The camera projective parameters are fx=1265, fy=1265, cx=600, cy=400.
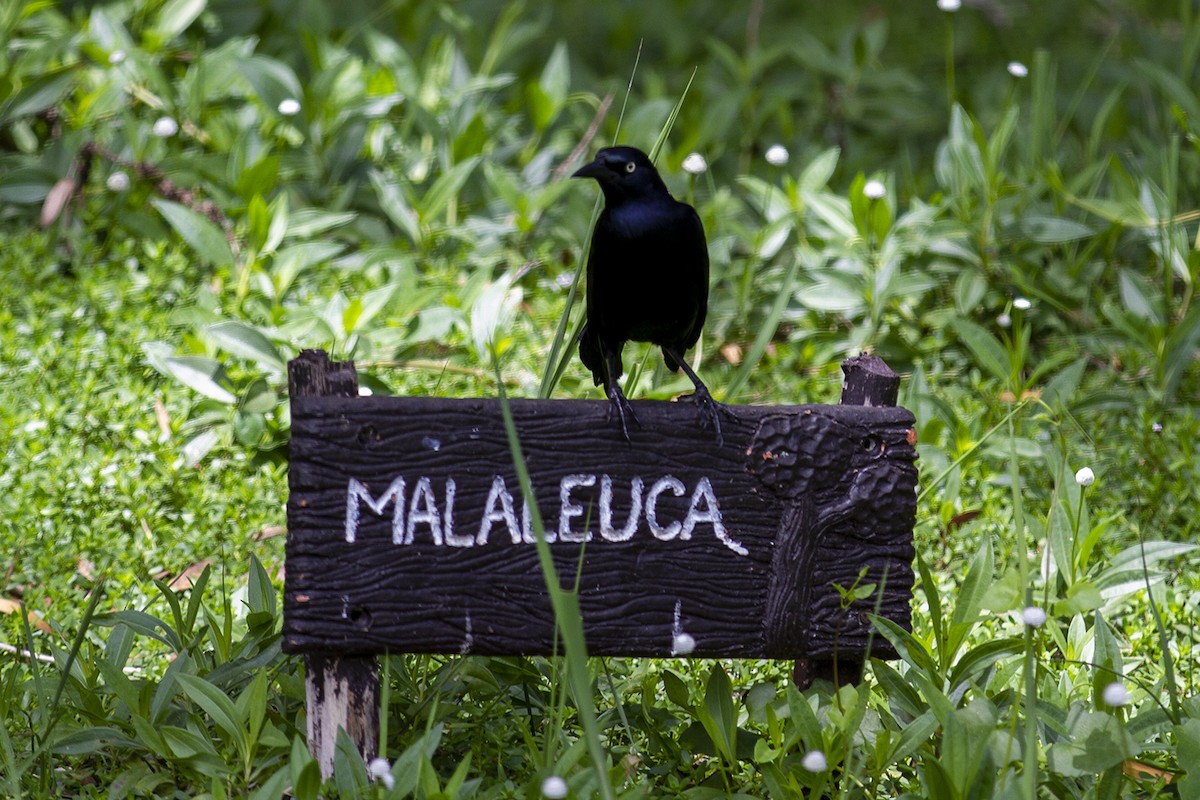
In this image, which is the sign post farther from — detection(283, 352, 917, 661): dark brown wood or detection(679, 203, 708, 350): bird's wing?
detection(679, 203, 708, 350): bird's wing

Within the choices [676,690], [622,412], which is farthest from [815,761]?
[622,412]

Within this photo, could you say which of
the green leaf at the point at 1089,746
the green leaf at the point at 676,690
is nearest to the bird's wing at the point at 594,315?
the green leaf at the point at 676,690

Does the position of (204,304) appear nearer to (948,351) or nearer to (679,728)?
(679,728)

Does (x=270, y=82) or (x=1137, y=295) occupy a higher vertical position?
(x=270, y=82)

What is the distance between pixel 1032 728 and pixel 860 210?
2.35 m

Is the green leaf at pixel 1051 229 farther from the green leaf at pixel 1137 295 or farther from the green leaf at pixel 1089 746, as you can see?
the green leaf at pixel 1089 746

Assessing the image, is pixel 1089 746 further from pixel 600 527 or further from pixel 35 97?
pixel 35 97

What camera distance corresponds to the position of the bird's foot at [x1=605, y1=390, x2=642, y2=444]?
2189 mm

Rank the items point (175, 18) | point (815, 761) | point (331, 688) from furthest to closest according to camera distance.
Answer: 1. point (175, 18)
2. point (331, 688)
3. point (815, 761)

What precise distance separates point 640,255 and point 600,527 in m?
0.52

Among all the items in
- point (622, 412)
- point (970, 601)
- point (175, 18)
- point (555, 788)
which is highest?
point (175, 18)

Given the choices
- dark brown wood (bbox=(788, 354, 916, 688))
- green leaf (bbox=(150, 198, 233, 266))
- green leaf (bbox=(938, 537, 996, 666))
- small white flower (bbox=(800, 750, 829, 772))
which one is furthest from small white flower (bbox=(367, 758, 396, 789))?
green leaf (bbox=(150, 198, 233, 266))

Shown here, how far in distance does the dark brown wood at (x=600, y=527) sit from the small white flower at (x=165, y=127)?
8.40ft

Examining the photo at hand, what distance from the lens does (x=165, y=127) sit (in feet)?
14.2
